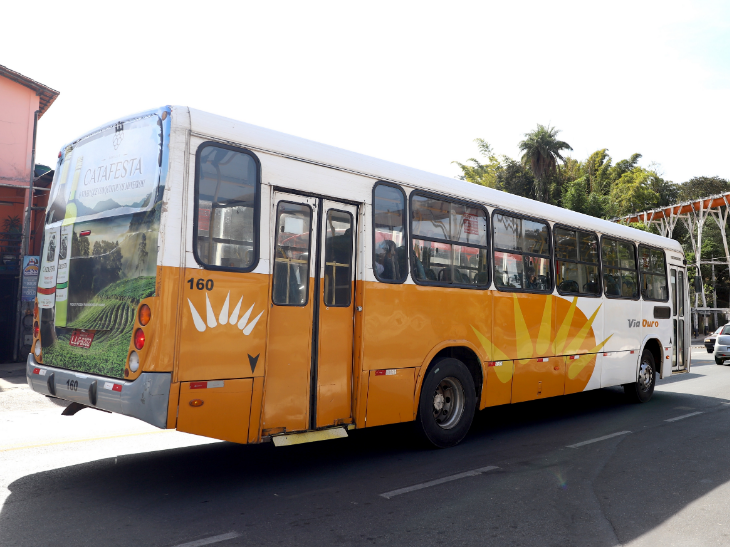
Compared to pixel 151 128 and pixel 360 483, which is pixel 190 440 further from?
pixel 151 128

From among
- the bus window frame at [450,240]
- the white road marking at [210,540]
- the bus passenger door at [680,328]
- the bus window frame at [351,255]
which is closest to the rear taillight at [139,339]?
the white road marking at [210,540]

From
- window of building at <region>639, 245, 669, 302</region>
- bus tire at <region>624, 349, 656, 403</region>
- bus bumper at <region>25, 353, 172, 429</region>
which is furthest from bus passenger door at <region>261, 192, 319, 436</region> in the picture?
bus tire at <region>624, 349, 656, 403</region>

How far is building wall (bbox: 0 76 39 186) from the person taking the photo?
62.5 feet

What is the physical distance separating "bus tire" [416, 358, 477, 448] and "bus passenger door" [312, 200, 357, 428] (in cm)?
122

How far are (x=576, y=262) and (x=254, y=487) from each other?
633 centimetres

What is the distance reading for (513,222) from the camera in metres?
8.70

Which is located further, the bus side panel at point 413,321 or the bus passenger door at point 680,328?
the bus passenger door at point 680,328

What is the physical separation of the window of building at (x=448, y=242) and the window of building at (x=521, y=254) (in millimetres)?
325

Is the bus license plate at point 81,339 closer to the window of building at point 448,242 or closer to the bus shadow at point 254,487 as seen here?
the bus shadow at point 254,487

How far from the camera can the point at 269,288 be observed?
5.73m

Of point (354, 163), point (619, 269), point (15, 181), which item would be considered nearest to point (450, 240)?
point (354, 163)

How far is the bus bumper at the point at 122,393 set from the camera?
4.95m

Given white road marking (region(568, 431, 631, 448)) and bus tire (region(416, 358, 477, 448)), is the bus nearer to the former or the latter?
bus tire (region(416, 358, 477, 448))

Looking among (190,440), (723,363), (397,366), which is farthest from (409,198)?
(723,363)
